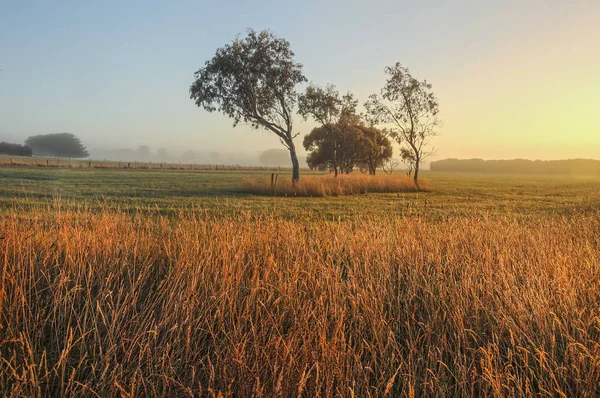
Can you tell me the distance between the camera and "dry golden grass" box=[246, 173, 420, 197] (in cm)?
2427

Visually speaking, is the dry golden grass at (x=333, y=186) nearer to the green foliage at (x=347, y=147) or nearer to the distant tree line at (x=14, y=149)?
the green foliage at (x=347, y=147)

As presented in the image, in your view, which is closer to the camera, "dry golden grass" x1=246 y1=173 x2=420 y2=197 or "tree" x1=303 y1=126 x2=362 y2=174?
"dry golden grass" x1=246 y1=173 x2=420 y2=197

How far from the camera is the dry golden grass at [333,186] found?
2427cm

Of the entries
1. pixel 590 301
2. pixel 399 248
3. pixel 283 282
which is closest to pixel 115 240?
pixel 283 282

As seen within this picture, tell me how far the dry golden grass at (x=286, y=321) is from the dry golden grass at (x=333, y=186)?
16166 mm

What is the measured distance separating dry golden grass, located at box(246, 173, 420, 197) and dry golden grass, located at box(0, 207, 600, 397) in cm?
1617

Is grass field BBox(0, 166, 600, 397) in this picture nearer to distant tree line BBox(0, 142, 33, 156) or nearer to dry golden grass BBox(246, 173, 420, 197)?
dry golden grass BBox(246, 173, 420, 197)

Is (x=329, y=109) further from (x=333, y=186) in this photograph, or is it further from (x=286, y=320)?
(x=286, y=320)

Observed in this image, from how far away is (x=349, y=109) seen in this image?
1543 inches

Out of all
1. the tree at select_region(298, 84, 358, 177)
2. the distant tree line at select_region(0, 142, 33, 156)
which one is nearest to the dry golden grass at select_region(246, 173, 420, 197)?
the tree at select_region(298, 84, 358, 177)

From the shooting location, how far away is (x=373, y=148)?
46344 mm

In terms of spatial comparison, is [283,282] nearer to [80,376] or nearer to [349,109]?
[80,376]

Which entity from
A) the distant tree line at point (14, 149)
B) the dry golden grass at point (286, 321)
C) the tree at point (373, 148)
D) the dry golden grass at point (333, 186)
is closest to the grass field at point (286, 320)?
the dry golden grass at point (286, 321)

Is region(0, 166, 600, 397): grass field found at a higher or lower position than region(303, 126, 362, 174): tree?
lower
